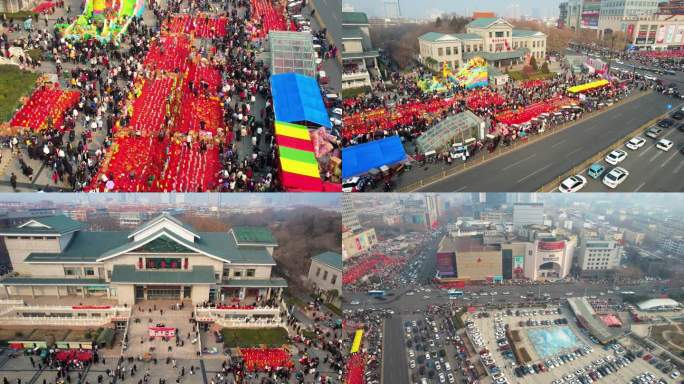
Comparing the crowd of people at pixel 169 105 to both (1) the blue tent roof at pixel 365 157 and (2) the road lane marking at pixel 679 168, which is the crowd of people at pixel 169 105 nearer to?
(1) the blue tent roof at pixel 365 157

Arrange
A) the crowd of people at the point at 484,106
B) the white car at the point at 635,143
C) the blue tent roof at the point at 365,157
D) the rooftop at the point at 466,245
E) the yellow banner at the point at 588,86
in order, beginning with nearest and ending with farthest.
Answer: the blue tent roof at the point at 365,157, the crowd of people at the point at 484,106, the white car at the point at 635,143, the rooftop at the point at 466,245, the yellow banner at the point at 588,86

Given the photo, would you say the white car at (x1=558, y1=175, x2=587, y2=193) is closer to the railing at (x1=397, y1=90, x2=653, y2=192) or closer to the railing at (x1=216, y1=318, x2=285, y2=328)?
the railing at (x1=397, y1=90, x2=653, y2=192)

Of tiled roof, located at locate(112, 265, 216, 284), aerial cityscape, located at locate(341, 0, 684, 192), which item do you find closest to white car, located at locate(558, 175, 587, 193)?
aerial cityscape, located at locate(341, 0, 684, 192)

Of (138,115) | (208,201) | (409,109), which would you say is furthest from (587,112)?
(138,115)

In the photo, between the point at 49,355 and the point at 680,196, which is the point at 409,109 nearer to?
the point at 680,196

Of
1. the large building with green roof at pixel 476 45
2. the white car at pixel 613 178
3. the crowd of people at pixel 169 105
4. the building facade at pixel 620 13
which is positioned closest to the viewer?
the crowd of people at pixel 169 105

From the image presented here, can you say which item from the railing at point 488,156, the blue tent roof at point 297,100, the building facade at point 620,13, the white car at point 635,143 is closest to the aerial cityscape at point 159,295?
the blue tent roof at point 297,100
